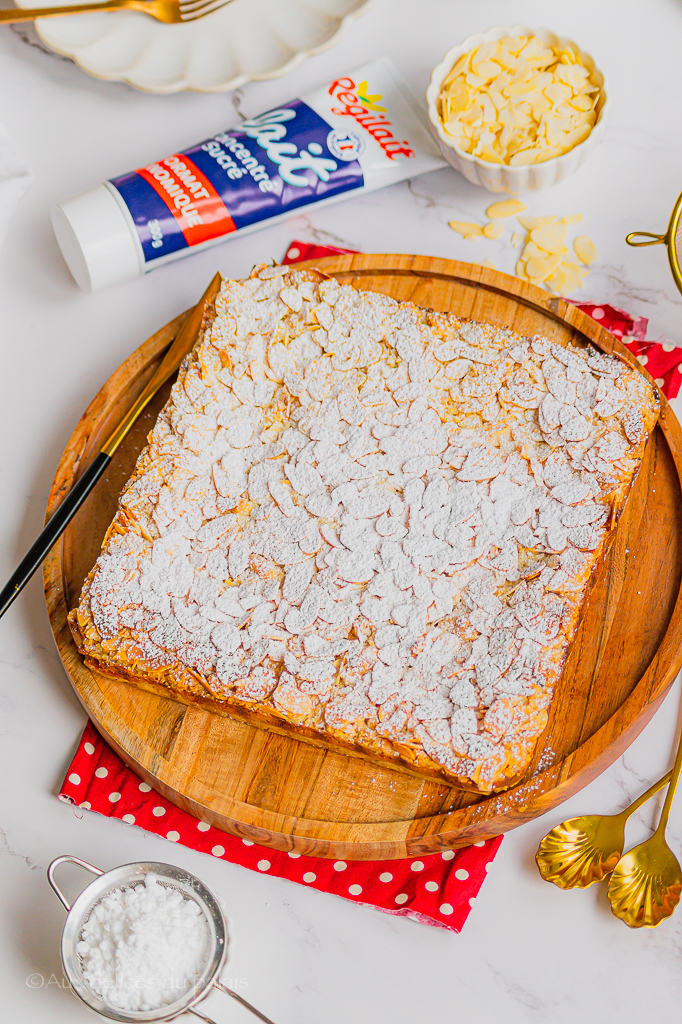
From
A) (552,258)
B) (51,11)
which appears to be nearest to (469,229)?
(552,258)

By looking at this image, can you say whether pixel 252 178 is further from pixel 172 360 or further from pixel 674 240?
pixel 674 240

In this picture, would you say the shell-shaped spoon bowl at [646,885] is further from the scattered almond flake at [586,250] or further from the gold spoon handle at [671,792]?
the scattered almond flake at [586,250]

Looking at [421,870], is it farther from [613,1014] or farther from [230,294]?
[230,294]

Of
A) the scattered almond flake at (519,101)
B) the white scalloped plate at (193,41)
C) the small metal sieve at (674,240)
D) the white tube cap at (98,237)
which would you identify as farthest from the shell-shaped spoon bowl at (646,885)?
the white scalloped plate at (193,41)

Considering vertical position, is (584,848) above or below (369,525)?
below

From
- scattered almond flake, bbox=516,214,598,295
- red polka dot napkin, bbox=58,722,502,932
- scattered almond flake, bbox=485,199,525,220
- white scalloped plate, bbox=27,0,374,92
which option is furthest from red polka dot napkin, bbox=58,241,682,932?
white scalloped plate, bbox=27,0,374,92

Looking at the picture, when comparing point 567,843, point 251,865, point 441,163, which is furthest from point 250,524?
point 441,163

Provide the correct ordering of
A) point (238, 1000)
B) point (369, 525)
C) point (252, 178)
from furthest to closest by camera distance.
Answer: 1. point (252, 178)
2. point (369, 525)
3. point (238, 1000)
